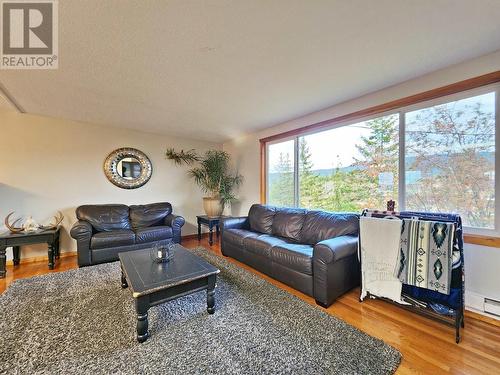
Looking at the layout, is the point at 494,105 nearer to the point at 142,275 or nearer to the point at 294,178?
the point at 294,178

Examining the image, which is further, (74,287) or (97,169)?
(97,169)

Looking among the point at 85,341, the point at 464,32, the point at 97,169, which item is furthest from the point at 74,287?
the point at 464,32

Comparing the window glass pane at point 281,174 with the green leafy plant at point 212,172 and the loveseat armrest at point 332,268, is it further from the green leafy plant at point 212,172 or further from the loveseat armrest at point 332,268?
the loveseat armrest at point 332,268

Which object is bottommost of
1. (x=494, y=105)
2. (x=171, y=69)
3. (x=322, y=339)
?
(x=322, y=339)

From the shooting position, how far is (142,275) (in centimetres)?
184

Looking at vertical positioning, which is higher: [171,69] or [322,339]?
[171,69]

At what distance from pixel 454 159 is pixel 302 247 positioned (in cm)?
182

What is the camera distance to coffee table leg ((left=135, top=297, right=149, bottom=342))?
1.56m

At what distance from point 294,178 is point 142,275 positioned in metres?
2.85

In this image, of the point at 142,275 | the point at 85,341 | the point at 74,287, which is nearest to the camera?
the point at 85,341

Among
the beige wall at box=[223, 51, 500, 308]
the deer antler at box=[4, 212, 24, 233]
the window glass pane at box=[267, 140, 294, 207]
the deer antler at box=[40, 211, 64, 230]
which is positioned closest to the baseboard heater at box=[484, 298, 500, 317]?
the beige wall at box=[223, 51, 500, 308]

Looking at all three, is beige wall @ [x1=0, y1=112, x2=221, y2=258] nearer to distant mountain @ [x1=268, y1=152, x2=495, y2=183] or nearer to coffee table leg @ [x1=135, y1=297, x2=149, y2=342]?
distant mountain @ [x1=268, y1=152, x2=495, y2=183]

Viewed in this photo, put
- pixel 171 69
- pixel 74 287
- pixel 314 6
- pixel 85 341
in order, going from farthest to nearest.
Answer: pixel 74 287 → pixel 171 69 → pixel 85 341 → pixel 314 6

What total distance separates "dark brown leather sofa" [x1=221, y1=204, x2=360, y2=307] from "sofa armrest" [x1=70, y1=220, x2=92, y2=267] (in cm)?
196
